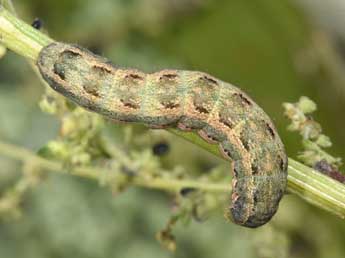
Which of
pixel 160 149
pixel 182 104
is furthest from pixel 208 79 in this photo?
pixel 160 149

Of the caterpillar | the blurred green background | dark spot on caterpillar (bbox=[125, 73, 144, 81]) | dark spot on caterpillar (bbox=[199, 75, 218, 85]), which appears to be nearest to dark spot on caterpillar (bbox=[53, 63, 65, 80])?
the caterpillar

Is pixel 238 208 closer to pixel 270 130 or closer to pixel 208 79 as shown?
pixel 270 130

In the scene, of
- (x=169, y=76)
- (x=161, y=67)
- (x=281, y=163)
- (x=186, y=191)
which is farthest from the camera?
(x=161, y=67)

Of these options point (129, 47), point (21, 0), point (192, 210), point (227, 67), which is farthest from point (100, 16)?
point (192, 210)

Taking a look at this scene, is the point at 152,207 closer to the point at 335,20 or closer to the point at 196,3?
the point at 196,3

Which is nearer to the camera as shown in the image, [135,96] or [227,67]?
[135,96]

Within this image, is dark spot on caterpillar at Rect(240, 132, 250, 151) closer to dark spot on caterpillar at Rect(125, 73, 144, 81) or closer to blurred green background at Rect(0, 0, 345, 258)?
dark spot on caterpillar at Rect(125, 73, 144, 81)
